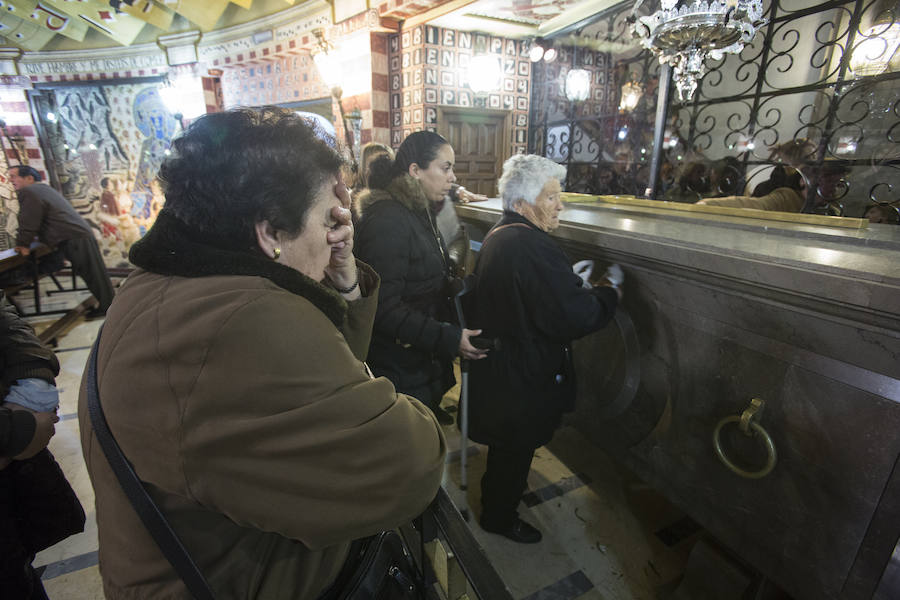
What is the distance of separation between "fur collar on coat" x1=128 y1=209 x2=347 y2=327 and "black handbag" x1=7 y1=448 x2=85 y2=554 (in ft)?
4.56

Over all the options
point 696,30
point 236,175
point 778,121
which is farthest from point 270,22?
point 236,175

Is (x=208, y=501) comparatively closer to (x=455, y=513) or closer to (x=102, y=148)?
(x=455, y=513)

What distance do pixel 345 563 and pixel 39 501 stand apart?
139 centimetres

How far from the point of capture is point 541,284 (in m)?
1.86

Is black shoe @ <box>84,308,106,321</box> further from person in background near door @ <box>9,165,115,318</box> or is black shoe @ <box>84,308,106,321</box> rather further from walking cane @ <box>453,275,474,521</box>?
walking cane @ <box>453,275,474,521</box>

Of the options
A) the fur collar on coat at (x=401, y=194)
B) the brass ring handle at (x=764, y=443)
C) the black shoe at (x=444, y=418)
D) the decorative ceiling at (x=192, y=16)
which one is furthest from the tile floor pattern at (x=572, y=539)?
the decorative ceiling at (x=192, y=16)

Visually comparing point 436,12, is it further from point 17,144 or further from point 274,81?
point 17,144

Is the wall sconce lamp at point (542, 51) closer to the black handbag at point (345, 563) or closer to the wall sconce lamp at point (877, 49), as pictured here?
the wall sconce lamp at point (877, 49)

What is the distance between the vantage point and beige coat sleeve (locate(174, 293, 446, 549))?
26.8 inches

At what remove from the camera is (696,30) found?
7.63 feet

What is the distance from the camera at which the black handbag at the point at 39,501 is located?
1.53 metres

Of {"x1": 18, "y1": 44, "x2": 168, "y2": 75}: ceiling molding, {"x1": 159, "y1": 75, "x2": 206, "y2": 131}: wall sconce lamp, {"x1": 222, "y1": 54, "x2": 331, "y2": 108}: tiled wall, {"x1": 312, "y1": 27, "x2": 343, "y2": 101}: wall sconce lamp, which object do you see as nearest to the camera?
{"x1": 312, "y1": 27, "x2": 343, "y2": 101}: wall sconce lamp

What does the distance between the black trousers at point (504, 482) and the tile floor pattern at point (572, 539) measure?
0.14 meters

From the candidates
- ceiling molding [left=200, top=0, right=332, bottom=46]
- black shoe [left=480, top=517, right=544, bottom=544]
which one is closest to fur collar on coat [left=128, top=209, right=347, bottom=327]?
black shoe [left=480, top=517, right=544, bottom=544]
